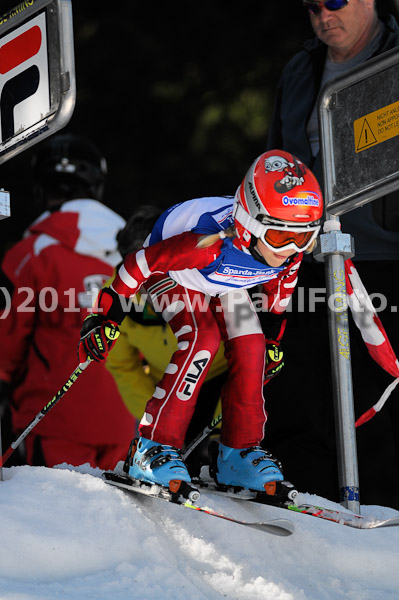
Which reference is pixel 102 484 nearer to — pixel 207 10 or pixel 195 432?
pixel 195 432

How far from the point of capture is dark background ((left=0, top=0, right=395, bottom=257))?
919cm

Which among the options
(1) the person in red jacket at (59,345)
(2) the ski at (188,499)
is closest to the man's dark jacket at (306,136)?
(2) the ski at (188,499)

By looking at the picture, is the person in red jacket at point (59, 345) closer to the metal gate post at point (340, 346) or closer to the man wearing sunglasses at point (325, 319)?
the man wearing sunglasses at point (325, 319)

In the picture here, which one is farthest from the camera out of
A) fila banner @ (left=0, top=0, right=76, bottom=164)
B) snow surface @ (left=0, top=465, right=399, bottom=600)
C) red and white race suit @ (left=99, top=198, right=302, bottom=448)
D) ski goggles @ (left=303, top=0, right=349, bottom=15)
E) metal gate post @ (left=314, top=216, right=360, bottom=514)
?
ski goggles @ (left=303, top=0, right=349, bottom=15)

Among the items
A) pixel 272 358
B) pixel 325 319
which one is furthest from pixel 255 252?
pixel 325 319

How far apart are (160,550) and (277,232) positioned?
1.12 meters

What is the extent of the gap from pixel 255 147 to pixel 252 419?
5.30 metres

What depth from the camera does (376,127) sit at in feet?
13.3

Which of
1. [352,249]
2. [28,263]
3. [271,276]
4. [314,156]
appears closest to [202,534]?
[271,276]

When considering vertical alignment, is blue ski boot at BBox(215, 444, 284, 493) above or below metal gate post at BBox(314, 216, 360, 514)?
below

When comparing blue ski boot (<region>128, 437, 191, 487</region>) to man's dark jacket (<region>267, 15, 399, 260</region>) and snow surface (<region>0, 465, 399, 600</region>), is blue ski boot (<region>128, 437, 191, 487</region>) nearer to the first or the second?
snow surface (<region>0, 465, 399, 600</region>)

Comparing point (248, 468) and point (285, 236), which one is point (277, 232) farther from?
point (248, 468)

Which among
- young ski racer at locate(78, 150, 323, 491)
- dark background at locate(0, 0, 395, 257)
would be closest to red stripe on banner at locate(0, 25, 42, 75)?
young ski racer at locate(78, 150, 323, 491)

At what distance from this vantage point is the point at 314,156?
4.59m
